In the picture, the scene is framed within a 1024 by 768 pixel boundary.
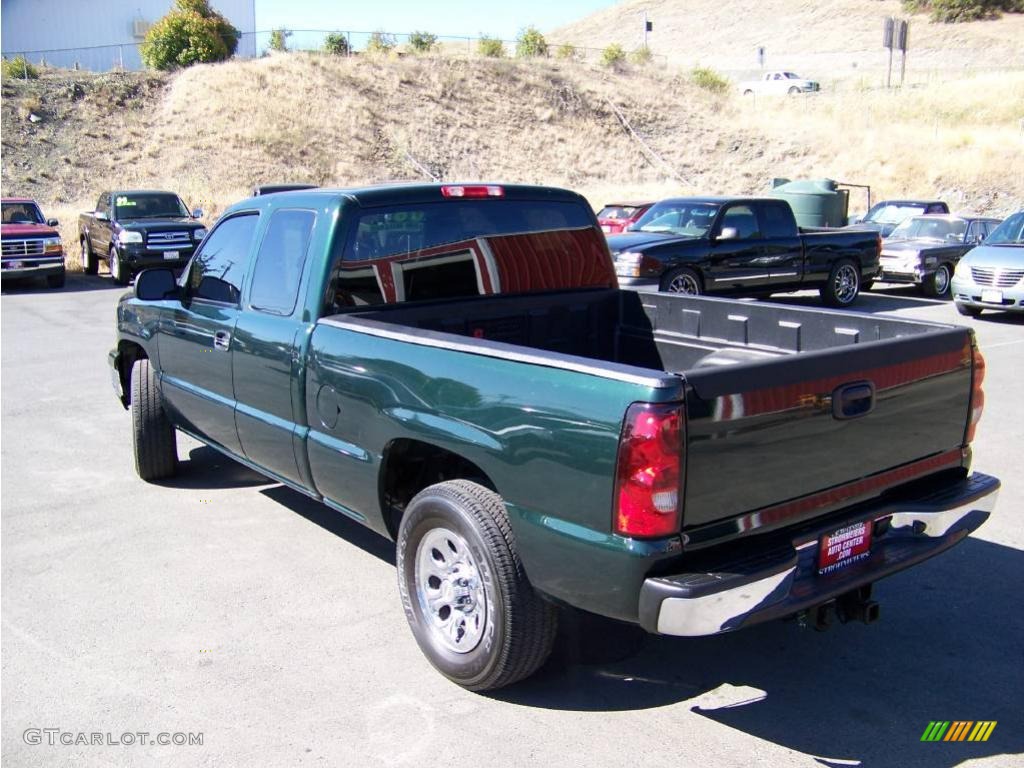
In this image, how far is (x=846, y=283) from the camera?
15.8m

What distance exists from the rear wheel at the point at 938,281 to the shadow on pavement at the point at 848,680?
1374 cm

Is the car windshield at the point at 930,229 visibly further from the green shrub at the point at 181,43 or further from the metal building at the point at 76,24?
the metal building at the point at 76,24

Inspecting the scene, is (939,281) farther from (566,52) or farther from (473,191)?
(566,52)

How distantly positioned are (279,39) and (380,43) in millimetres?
4718

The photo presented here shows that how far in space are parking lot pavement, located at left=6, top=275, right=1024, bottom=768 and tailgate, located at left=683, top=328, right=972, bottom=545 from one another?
32.0 inches

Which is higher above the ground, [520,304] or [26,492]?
[520,304]

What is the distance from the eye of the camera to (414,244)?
4812 millimetres

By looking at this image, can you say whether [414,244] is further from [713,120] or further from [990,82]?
[990,82]

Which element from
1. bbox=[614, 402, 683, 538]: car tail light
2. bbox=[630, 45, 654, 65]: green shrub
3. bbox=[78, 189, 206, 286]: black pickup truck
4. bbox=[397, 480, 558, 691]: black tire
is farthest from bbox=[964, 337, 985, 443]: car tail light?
bbox=[630, 45, 654, 65]: green shrub

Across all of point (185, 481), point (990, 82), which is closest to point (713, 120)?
point (990, 82)

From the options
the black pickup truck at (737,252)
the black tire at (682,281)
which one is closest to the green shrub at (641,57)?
the black pickup truck at (737,252)

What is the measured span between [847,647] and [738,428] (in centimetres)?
160

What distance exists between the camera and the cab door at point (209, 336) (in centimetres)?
520

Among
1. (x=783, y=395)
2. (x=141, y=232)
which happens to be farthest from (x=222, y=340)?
(x=141, y=232)
